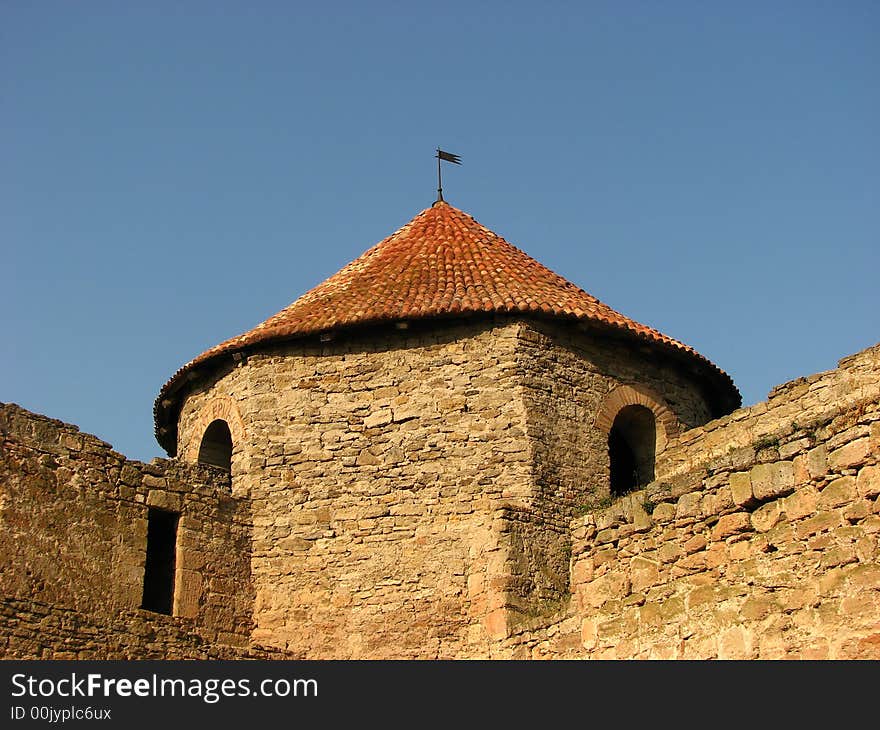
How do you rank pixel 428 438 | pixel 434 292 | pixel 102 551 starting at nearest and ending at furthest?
pixel 102 551 → pixel 428 438 → pixel 434 292

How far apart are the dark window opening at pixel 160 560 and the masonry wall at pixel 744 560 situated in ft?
13.0

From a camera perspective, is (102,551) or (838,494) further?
(102,551)

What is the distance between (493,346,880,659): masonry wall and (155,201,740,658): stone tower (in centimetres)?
111

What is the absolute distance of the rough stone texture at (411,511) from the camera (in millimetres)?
14617

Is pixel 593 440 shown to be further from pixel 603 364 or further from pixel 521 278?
pixel 521 278

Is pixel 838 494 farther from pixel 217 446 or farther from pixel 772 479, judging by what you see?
pixel 217 446

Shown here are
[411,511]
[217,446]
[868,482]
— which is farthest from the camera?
[217,446]

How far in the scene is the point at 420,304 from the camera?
720 inches

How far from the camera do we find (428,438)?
58.3ft

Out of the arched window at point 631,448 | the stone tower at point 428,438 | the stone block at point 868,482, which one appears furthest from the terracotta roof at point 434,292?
the stone block at point 868,482

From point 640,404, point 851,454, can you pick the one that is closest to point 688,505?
point 851,454

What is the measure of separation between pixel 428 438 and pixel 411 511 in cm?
92

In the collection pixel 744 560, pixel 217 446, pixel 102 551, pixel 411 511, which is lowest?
pixel 744 560

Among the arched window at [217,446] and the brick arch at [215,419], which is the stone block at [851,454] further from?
the arched window at [217,446]
